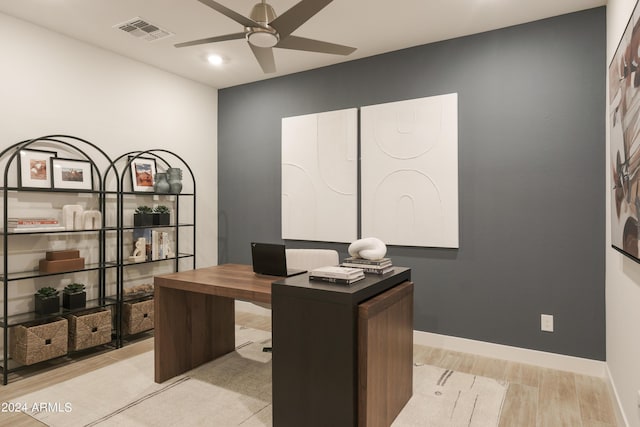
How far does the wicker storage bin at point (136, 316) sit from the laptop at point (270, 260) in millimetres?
1542

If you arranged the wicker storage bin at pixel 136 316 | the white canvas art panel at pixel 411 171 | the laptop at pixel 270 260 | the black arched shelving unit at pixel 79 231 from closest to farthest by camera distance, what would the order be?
the laptop at pixel 270 260
the black arched shelving unit at pixel 79 231
the white canvas art panel at pixel 411 171
the wicker storage bin at pixel 136 316

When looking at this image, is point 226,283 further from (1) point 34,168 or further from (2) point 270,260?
(1) point 34,168

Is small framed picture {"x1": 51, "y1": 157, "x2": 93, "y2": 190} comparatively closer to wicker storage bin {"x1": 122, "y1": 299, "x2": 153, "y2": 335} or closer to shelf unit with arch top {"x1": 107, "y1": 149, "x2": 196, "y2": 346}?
shelf unit with arch top {"x1": 107, "y1": 149, "x2": 196, "y2": 346}

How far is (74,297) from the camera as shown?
10.6ft

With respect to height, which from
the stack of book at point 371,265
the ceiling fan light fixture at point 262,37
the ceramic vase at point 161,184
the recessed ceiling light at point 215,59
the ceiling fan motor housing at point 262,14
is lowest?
the stack of book at point 371,265

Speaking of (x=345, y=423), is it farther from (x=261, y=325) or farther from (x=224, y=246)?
(x=224, y=246)

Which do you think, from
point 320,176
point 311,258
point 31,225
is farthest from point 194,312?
point 320,176

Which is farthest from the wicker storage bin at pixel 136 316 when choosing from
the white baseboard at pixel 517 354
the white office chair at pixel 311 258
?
the white baseboard at pixel 517 354

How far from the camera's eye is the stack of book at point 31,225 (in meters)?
2.92

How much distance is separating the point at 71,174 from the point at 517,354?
3.95 meters

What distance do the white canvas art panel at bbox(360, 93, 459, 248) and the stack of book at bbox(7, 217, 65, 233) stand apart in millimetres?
2617

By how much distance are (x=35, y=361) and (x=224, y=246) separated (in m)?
2.29

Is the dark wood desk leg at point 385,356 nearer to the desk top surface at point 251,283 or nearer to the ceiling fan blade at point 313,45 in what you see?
the desk top surface at point 251,283

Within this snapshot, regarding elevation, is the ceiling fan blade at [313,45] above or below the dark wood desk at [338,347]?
above
